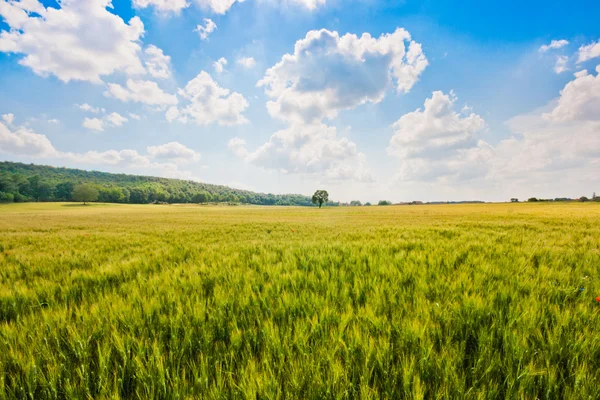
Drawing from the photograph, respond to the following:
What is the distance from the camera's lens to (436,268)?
3287 mm

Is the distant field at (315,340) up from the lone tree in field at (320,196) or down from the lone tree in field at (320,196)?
down

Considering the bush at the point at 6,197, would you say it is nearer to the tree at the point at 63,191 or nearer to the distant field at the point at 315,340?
the tree at the point at 63,191

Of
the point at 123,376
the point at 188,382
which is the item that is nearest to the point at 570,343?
the point at 188,382

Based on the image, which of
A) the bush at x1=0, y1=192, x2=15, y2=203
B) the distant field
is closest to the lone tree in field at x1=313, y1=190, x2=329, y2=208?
the distant field

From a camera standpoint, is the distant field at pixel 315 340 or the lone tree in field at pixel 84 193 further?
the lone tree in field at pixel 84 193

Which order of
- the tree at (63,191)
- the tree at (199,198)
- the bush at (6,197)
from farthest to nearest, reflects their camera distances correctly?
the tree at (199,198)
the tree at (63,191)
the bush at (6,197)

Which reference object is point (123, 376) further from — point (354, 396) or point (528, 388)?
point (528, 388)

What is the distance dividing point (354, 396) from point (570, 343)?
157 cm

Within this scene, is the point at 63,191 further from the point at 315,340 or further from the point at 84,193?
the point at 315,340

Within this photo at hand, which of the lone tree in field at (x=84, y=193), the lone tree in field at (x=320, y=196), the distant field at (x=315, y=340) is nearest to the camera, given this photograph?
the distant field at (x=315, y=340)

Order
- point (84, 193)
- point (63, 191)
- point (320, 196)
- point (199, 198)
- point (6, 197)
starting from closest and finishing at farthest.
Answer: point (6, 197) < point (320, 196) < point (84, 193) < point (63, 191) < point (199, 198)

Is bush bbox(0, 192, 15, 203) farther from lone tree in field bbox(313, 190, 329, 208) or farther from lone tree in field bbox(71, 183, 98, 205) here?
lone tree in field bbox(313, 190, 329, 208)

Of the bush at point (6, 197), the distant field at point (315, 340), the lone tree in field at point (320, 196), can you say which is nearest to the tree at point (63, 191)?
the bush at point (6, 197)

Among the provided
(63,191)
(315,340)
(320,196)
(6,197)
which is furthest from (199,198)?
(315,340)
